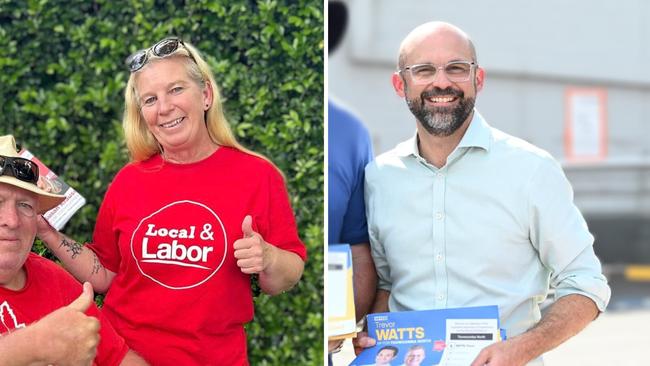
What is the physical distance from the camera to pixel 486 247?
8.25 ft

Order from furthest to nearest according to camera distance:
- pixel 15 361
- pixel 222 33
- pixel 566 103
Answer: pixel 566 103
pixel 222 33
pixel 15 361

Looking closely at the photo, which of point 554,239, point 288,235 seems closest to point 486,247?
point 554,239

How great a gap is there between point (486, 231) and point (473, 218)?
0.17ft

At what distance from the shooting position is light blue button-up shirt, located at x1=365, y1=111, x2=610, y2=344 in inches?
98.0

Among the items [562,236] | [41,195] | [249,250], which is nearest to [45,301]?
[41,195]

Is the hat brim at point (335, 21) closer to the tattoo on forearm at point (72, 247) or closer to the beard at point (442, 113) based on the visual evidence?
the beard at point (442, 113)

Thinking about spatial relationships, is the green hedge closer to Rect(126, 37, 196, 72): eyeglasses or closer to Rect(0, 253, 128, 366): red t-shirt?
Rect(126, 37, 196, 72): eyeglasses

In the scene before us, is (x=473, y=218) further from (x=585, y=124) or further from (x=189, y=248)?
(x=585, y=124)

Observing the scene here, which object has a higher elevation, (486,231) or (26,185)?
(26,185)

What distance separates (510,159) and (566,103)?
28.3 ft

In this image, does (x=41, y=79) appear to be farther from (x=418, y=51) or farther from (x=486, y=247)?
(x=486, y=247)

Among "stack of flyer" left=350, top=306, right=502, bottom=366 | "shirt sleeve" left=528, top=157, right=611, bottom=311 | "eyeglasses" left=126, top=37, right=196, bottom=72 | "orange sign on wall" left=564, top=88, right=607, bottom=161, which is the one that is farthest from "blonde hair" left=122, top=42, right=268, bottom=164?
"orange sign on wall" left=564, top=88, right=607, bottom=161

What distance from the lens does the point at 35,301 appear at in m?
2.25

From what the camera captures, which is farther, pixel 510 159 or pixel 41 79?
pixel 41 79
